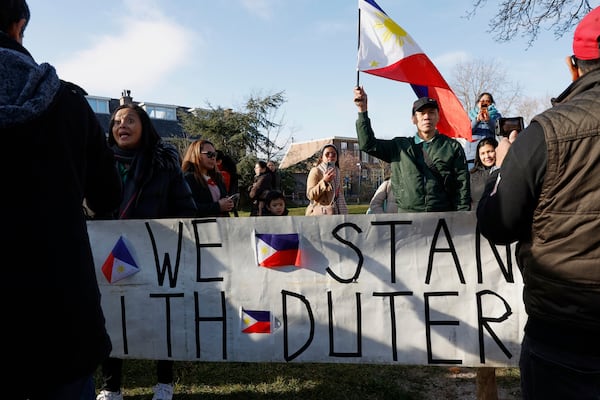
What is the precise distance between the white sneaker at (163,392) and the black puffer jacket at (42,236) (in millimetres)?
1768

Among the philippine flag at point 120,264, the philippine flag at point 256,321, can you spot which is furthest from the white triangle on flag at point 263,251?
the philippine flag at point 120,264

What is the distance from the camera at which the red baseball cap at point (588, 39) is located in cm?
140

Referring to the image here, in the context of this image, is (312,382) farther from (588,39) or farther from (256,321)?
(588,39)

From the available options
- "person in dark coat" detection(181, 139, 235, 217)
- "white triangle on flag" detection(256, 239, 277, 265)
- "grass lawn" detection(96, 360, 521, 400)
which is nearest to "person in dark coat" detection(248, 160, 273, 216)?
"person in dark coat" detection(181, 139, 235, 217)

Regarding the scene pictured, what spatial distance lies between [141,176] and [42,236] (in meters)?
1.75

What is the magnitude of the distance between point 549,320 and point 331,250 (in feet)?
5.06

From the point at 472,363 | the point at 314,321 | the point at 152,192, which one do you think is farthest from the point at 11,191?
the point at 472,363

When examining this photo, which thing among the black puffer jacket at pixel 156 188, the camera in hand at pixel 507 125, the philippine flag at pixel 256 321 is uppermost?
the camera in hand at pixel 507 125

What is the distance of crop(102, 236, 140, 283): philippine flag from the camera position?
3.01m

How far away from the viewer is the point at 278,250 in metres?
2.85

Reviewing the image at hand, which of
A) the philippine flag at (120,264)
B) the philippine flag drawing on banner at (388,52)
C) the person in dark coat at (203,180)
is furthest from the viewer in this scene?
the person in dark coat at (203,180)

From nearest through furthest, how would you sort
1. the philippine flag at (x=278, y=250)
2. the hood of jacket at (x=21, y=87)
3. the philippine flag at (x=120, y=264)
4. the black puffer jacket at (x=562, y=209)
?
the hood of jacket at (x=21, y=87) < the black puffer jacket at (x=562, y=209) < the philippine flag at (x=278, y=250) < the philippine flag at (x=120, y=264)

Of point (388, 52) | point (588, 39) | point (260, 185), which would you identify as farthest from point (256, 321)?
point (260, 185)

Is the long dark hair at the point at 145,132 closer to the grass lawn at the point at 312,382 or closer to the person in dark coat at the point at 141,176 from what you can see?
the person in dark coat at the point at 141,176
